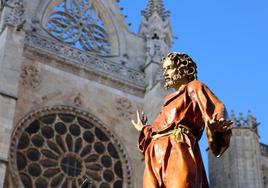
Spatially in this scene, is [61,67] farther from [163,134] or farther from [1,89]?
[163,134]

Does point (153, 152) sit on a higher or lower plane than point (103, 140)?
lower

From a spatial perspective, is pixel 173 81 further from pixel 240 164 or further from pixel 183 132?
pixel 240 164

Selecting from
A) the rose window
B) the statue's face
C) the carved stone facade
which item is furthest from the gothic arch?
the statue's face

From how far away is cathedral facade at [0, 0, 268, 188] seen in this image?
12.4 metres

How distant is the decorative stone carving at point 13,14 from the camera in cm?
1291

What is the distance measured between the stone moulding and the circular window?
4.18ft

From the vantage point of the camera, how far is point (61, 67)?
1391 cm

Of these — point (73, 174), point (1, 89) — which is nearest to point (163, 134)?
point (1, 89)

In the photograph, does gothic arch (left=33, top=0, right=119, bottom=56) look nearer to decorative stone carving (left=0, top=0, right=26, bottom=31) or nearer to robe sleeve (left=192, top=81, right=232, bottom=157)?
decorative stone carving (left=0, top=0, right=26, bottom=31)

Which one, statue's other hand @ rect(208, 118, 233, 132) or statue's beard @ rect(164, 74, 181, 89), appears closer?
statue's other hand @ rect(208, 118, 233, 132)

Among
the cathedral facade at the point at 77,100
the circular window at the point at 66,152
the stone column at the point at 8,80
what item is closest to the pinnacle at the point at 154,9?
the cathedral facade at the point at 77,100

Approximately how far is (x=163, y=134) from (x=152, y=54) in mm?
12570

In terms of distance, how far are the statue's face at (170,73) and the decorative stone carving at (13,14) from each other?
1012 centimetres

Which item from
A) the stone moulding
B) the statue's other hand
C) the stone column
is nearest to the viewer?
the statue's other hand
